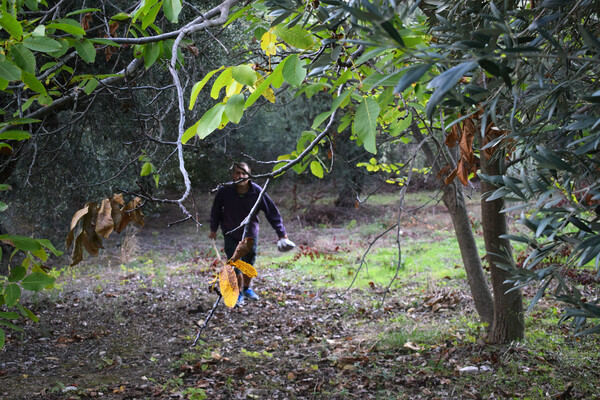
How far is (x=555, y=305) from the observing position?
528 centimetres

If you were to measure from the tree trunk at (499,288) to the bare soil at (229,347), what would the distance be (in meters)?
0.15

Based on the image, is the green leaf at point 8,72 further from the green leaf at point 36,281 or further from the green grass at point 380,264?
the green grass at point 380,264

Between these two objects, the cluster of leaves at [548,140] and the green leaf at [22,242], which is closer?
the cluster of leaves at [548,140]

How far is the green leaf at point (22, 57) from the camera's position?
174 centimetres

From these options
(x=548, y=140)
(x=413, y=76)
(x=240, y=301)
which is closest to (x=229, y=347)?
(x=240, y=301)

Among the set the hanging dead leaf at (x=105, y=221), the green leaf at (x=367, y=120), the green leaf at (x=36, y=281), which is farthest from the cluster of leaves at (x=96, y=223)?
the green leaf at (x=367, y=120)

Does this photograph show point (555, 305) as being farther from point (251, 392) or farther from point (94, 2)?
point (94, 2)

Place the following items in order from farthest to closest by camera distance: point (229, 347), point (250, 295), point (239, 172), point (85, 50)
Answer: point (250, 295) < point (229, 347) < point (239, 172) < point (85, 50)

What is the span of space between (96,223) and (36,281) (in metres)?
0.30

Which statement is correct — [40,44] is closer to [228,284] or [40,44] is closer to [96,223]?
[96,223]

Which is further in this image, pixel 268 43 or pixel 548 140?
pixel 268 43

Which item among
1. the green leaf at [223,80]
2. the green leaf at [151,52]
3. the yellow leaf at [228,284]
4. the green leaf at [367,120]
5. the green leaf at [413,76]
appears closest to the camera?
the green leaf at [413,76]

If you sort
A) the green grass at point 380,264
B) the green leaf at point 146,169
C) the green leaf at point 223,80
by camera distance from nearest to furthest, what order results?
the green leaf at point 223,80, the green leaf at point 146,169, the green grass at point 380,264

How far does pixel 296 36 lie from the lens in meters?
1.50
